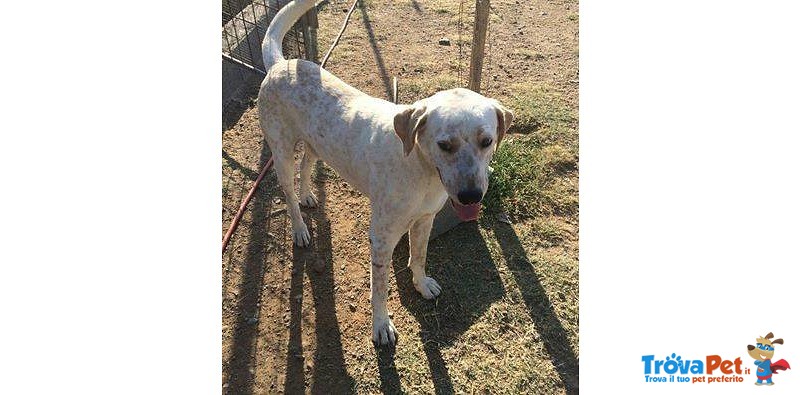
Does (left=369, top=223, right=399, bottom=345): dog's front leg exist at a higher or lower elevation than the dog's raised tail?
lower

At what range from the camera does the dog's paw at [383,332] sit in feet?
12.1

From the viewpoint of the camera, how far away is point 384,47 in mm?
7453

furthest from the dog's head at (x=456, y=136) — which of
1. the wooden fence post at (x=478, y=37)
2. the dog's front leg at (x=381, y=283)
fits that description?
the wooden fence post at (x=478, y=37)

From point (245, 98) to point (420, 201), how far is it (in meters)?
4.23

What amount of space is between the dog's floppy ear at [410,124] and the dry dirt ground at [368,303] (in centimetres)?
165

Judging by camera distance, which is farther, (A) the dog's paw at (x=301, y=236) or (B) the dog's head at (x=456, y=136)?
(A) the dog's paw at (x=301, y=236)

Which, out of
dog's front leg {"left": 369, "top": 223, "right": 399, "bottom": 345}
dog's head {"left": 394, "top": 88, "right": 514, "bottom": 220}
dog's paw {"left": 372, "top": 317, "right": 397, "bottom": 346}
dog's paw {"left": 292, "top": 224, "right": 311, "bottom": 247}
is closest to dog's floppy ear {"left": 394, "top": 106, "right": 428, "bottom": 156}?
dog's head {"left": 394, "top": 88, "right": 514, "bottom": 220}

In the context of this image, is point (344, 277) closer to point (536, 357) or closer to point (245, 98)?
point (536, 357)

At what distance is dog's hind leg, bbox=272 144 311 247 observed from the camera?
4031 millimetres

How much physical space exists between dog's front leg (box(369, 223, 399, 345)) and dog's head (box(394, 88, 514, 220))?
0.68 m

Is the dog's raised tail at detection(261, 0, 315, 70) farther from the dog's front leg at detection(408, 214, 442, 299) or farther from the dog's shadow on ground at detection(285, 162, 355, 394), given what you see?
the dog's front leg at detection(408, 214, 442, 299)

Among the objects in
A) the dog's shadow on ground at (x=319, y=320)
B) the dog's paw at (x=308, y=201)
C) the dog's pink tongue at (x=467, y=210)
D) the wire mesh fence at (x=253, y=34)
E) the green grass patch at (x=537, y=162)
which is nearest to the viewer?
the dog's pink tongue at (x=467, y=210)

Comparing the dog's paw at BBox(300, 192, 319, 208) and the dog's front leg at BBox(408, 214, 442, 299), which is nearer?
the dog's front leg at BBox(408, 214, 442, 299)
